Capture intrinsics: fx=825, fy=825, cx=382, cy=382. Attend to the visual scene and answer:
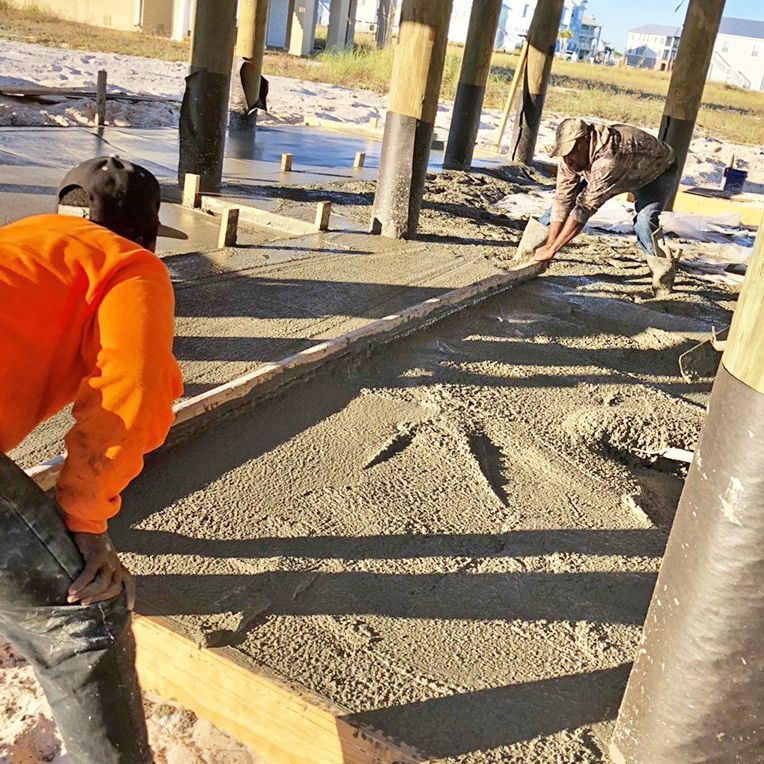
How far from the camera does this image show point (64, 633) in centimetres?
175

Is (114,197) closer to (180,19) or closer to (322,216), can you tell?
(322,216)

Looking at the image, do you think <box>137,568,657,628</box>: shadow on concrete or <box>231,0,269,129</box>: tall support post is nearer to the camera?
<box>137,568,657,628</box>: shadow on concrete

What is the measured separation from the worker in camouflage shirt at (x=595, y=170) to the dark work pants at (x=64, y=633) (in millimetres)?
5469

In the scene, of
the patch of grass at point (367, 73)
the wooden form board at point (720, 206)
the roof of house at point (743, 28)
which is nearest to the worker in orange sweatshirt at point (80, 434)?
the wooden form board at point (720, 206)

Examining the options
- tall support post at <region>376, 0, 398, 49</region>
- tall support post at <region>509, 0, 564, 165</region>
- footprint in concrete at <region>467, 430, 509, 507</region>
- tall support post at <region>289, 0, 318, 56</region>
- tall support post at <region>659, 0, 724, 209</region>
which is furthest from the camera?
tall support post at <region>376, 0, 398, 49</region>

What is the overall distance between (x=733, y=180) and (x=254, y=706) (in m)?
13.4

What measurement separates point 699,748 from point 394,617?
1.04 metres

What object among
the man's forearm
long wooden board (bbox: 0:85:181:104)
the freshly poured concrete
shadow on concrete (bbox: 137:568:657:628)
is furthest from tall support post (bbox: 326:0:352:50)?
shadow on concrete (bbox: 137:568:657:628)

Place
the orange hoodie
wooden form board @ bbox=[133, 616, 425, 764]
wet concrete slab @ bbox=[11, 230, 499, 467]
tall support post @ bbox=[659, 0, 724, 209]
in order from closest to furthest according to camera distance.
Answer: the orange hoodie
wooden form board @ bbox=[133, 616, 425, 764]
wet concrete slab @ bbox=[11, 230, 499, 467]
tall support post @ bbox=[659, 0, 724, 209]

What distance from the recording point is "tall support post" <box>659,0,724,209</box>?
10.3m

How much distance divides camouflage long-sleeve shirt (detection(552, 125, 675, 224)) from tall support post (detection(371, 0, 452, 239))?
175cm

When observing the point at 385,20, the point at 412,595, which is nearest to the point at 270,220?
the point at 412,595

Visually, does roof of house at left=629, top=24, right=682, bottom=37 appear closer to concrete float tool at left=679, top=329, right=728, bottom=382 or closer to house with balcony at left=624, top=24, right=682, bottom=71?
house with balcony at left=624, top=24, right=682, bottom=71

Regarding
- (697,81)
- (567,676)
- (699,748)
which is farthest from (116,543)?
(697,81)
